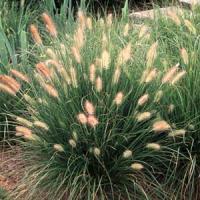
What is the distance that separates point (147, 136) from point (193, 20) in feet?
5.74

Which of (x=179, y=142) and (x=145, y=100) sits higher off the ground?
(x=145, y=100)

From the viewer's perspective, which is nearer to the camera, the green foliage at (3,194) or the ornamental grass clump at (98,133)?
the ornamental grass clump at (98,133)

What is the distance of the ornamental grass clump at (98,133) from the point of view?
11.4ft

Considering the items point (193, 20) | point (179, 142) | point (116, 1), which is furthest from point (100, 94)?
point (116, 1)

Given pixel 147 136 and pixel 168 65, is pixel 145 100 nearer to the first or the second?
pixel 147 136

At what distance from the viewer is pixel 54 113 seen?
3578mm

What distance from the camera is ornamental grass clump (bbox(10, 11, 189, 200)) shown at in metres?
3.48

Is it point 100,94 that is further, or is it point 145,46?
point 145,46

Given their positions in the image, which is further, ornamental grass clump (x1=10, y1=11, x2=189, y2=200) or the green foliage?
the green foliage

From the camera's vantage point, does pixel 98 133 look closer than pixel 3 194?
Yes

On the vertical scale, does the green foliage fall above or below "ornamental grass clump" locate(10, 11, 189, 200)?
below

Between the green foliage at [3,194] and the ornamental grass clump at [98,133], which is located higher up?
the ornamental grass clump at [98,133]

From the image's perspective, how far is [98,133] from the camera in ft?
11.5

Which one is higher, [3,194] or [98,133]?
[98,133]
